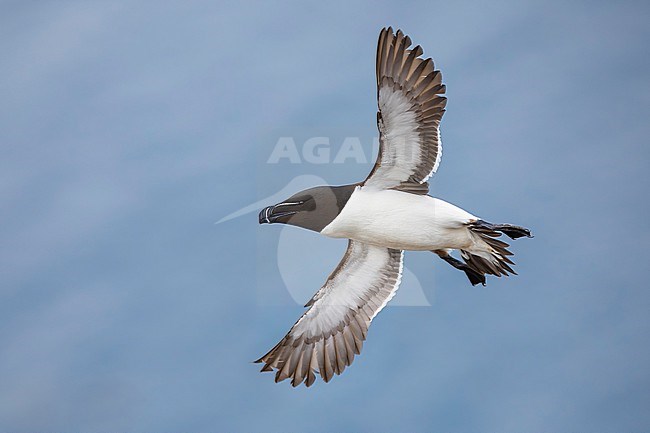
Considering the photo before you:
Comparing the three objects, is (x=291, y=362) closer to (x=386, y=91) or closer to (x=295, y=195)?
(x=295, y=195)

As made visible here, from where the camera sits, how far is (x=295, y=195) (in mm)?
11836

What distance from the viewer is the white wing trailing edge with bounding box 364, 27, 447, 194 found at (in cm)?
1117

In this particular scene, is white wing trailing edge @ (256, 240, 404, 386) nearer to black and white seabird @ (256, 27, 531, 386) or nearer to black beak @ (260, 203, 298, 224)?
black and white seabird @ (256, 27, 531, 386)

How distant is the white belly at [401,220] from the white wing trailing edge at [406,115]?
153 millimetres

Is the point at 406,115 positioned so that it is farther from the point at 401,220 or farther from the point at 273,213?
the point at 273,213

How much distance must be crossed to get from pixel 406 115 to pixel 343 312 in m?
2.53

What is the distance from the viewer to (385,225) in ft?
38.1

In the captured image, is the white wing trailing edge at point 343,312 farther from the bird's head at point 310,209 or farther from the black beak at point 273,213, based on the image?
the black beak at point 273,213

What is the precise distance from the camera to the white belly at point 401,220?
37.9ft

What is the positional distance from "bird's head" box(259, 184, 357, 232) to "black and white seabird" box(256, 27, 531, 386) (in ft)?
0.03

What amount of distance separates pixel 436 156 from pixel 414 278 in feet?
7.11

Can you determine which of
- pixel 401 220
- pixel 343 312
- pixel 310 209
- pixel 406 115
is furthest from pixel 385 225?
pixel 343 312

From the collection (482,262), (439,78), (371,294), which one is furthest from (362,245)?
(439,78)

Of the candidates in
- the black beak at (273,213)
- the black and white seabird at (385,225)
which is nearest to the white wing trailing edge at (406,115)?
the black and white seabird at (385,225)
